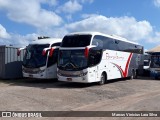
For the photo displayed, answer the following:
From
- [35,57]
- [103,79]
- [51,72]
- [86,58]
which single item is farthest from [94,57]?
[35,57]

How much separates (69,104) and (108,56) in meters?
9.56

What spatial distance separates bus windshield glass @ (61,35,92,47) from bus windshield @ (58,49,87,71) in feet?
1.59

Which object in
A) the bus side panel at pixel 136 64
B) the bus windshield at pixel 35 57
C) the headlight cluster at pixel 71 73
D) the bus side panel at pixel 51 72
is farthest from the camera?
the bus side panel at pixel 136 64

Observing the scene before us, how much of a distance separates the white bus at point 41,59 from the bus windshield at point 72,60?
174 cm

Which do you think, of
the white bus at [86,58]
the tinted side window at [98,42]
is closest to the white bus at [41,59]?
the white bus at [86,58]

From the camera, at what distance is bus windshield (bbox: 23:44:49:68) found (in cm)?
2212

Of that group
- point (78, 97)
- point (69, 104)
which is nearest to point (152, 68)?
point (78, 97)

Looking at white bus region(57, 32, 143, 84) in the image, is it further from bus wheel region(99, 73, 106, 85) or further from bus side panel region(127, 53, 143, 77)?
bus side panel region(127, 53, 143, 77)

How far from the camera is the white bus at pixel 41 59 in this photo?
22000 mm

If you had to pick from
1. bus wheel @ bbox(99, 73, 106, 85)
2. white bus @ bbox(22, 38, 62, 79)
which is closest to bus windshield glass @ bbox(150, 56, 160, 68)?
bus wheel @ bbox(99, 73, 106, 85)

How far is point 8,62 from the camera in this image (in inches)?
934

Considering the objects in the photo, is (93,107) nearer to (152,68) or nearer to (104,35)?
(104,35)

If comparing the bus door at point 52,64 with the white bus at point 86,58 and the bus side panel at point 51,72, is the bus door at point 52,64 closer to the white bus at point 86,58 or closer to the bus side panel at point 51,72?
the bus side panel at point 51,72

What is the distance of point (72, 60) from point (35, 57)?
3686 millimetres
